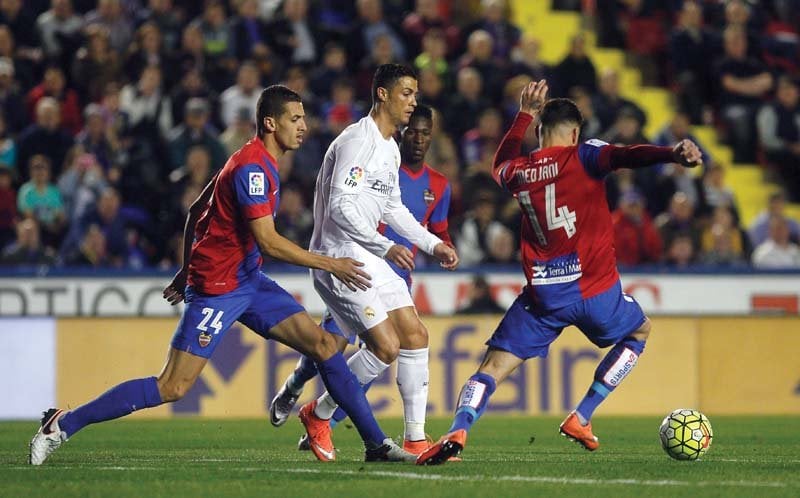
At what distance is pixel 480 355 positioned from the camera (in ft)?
53.3

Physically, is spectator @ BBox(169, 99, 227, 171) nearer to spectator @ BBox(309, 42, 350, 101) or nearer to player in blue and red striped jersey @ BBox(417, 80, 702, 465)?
spectator @ BBox(309, 42, 350, 101)

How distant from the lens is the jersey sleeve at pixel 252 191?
Result: 903cm

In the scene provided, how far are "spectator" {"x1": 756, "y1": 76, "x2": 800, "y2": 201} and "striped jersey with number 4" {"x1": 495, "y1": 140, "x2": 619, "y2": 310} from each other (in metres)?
10.9

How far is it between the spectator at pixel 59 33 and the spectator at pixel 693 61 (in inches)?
309

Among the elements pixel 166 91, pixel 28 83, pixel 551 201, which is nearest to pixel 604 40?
pixel 166 91

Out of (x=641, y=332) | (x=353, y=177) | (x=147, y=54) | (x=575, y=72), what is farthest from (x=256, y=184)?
(x=575, y=72)

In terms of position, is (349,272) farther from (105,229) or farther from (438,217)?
(105,229)

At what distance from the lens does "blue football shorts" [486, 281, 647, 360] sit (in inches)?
384

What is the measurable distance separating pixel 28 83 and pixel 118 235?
8.89ft

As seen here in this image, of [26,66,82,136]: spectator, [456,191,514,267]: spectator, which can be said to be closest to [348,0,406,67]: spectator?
[456,191,514,267]: spectator

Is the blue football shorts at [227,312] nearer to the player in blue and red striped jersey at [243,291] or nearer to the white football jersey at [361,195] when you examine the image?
the player in blue and red striped jersey at [243,291]

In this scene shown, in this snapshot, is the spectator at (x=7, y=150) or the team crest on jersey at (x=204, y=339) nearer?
the team crest on jersey at (x=204, y=339)

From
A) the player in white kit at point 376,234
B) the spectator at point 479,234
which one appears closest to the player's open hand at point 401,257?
the player in white kit at point 376,234

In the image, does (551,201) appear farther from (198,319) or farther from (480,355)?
(480,355)
